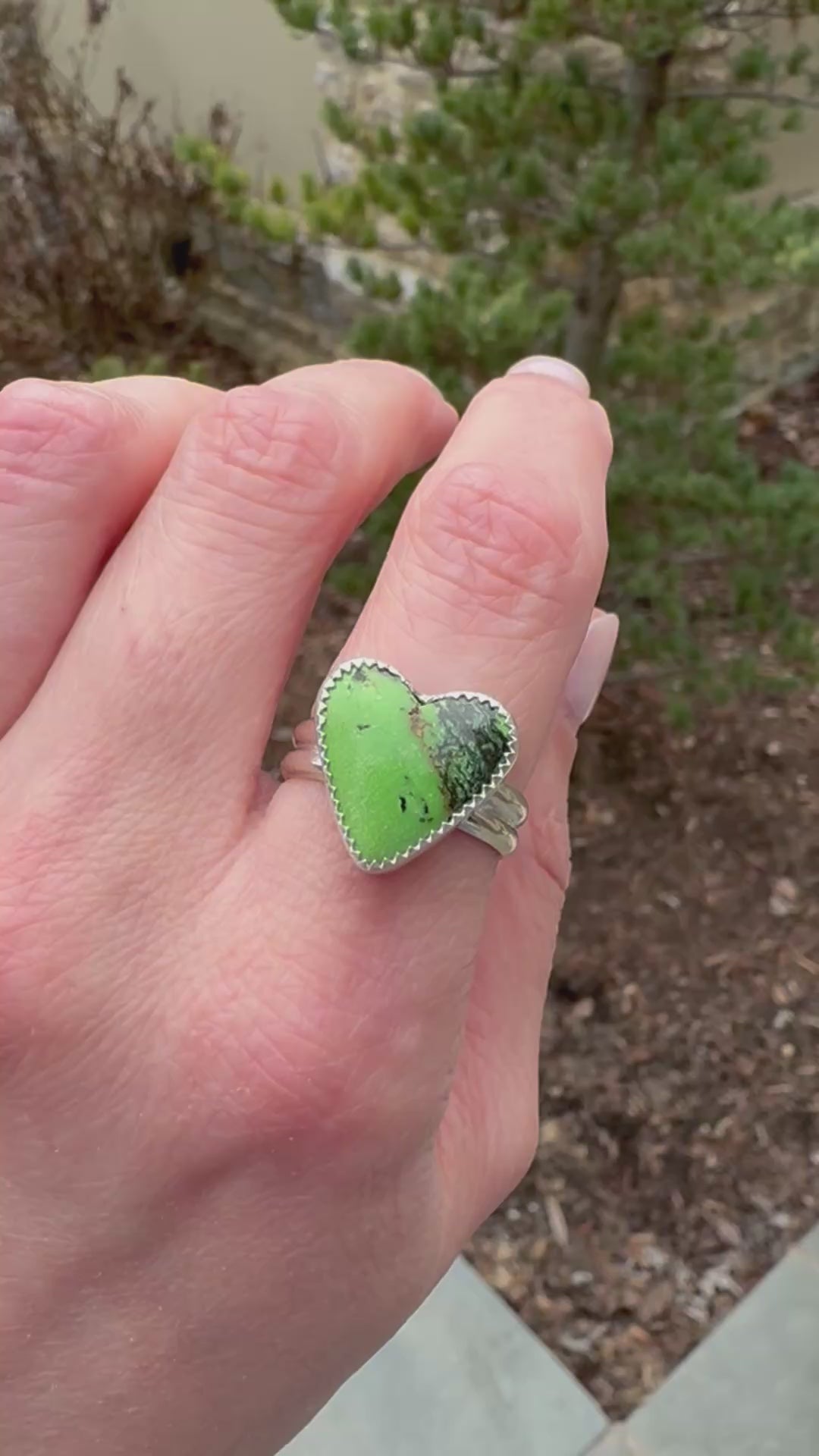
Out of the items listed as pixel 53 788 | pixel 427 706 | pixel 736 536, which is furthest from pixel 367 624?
pixel 736 536

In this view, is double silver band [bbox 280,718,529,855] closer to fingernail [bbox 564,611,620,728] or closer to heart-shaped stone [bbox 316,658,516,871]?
heart-shaped stone [bbox 316,658,516,871]

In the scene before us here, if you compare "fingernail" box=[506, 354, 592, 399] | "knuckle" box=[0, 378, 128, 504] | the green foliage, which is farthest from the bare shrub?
"fingernail" box=[506, 354, 592, 399]

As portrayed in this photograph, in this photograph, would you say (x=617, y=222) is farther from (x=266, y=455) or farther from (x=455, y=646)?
(x=455, y=646)

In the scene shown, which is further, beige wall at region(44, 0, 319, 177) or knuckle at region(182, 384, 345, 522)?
beige wall at region(44, 0, 319, 177)

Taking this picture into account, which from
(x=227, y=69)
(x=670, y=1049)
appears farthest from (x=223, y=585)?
(x=227, y=69)

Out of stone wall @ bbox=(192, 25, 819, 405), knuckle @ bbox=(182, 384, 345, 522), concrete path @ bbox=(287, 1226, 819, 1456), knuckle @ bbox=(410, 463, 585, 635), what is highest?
knuckle @ bbox=(182, 384, 345, 522)

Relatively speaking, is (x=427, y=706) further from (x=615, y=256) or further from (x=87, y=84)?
(x=87, y=84)

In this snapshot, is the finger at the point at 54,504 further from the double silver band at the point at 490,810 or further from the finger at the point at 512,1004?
the finger at the point at 512,1004
